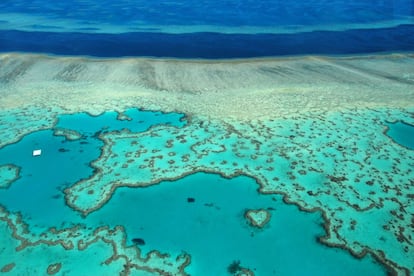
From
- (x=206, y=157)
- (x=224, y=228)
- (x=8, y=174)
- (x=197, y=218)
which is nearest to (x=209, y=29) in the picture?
(x=206, y=157)

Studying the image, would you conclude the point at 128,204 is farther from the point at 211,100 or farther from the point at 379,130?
the point at 379,130

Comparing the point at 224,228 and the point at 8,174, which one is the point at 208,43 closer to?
the point at 8,174

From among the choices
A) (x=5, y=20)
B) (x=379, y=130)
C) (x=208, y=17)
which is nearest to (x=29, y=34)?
(x=5, y=20)

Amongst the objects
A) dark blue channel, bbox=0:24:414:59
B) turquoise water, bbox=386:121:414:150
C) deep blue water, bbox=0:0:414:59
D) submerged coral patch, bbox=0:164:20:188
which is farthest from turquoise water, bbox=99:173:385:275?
deep blue water, bbox=0:0:414:59

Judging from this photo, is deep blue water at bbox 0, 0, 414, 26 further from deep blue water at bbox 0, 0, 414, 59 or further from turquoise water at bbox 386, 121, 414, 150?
turquoise water at bbox 386, 121, 414, 150

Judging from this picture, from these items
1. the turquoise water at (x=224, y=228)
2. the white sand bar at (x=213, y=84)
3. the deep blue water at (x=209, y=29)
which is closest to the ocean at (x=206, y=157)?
the turquoise water at (x=224, y=228)

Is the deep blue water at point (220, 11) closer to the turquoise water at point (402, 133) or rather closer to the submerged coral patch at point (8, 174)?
the turquoise water at point (402, 133)
